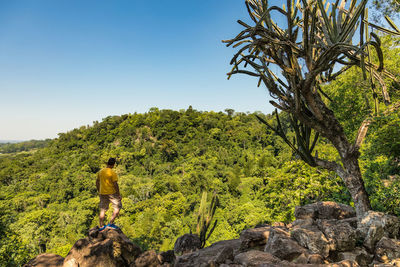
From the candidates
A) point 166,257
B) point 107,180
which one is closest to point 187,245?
point 166,257

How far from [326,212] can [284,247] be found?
271cm

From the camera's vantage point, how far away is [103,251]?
3.75m

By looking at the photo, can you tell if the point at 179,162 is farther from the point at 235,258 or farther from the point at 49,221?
the point at 235,258

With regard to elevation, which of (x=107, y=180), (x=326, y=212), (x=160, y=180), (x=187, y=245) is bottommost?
(x=160, y=180)

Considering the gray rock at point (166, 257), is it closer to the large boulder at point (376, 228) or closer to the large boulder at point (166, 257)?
the large boulder at point (166, 257)

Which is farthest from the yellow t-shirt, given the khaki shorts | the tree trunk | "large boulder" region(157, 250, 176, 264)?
the tree trunk

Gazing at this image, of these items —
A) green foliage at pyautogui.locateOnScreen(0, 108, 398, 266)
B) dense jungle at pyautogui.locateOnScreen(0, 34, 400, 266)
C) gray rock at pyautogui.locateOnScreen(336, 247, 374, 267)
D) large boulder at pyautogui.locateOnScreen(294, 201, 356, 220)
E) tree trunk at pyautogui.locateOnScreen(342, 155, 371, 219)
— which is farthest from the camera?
green foliage at pyautogui.locateOnScreen(0, 108, 398, 266)

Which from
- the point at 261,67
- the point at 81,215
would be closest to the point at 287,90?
the point at 261,67

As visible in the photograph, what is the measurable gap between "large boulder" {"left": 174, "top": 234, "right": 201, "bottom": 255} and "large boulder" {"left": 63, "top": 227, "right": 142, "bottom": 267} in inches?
87.6

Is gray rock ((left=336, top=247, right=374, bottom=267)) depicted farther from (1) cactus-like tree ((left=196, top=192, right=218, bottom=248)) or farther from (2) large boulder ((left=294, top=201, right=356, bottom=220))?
(1) cactus-like tree ((left=196, top=192, right=218, bottom=248))

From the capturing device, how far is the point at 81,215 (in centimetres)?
3594

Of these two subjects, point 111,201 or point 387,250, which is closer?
point 387,250

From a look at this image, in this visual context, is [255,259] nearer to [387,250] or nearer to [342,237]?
[342,237]

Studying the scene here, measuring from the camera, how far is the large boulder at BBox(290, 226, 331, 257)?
390 centimetres
